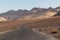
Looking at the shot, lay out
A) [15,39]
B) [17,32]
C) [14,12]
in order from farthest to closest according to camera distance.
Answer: [14,12] < [17,32] < [15,39]

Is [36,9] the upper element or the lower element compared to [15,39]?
upper

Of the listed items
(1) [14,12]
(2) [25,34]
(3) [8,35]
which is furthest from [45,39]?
(1) [14,12]

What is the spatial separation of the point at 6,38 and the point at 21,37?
953 millimetres

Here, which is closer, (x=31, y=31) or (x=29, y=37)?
(x=29, y=37)

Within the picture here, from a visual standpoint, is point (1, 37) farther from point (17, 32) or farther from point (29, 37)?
point (29, 37)

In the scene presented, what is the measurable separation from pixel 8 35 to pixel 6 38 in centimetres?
43

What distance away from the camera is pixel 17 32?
11859 mm

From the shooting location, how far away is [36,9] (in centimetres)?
13562

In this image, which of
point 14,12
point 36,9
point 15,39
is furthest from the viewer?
point 14,12

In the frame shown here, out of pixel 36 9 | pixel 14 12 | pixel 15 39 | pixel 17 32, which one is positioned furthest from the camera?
pixel 14 12

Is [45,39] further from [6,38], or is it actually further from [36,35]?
[6,38]

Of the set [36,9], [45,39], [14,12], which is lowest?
[45,39]

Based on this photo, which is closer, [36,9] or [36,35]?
[36,35]

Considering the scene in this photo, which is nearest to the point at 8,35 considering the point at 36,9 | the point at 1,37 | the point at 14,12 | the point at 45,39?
the point at 1,37
